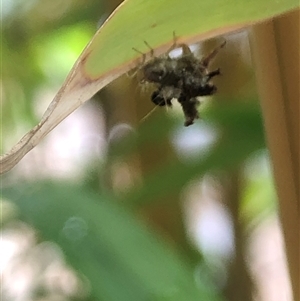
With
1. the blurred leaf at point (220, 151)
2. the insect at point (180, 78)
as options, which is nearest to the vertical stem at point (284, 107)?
the insect at point (180, 78)

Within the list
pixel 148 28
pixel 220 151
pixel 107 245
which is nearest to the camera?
pixel 148 28

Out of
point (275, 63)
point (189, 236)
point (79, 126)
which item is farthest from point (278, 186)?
point (79, 126)

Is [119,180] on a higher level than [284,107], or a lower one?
higher

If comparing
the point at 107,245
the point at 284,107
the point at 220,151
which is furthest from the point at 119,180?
the point at 284,107

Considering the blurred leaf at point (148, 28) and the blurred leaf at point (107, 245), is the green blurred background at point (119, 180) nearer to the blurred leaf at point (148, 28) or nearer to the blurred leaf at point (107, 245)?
the blurred leaf at point (107, 245)

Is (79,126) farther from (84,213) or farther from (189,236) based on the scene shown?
(84,213)

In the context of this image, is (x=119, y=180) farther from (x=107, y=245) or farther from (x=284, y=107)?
(x=284, y=107)

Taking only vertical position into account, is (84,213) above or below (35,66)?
below
